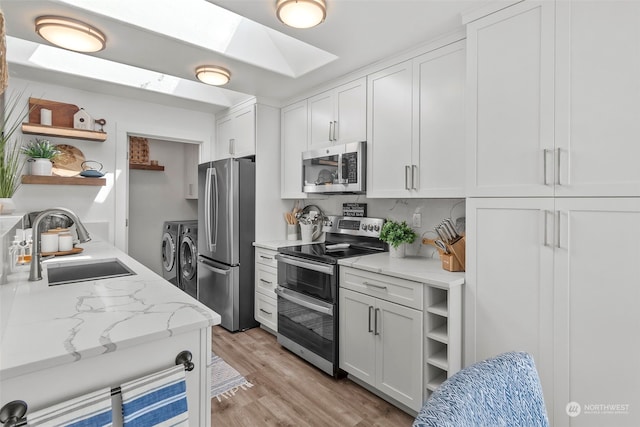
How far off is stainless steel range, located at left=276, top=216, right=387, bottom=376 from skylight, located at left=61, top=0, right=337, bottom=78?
4.80ft

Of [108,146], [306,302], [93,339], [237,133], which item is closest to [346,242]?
[306,302]

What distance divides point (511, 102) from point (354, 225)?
164cm

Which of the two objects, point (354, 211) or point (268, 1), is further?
point (354, 211)

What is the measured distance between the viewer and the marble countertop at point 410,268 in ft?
6.20

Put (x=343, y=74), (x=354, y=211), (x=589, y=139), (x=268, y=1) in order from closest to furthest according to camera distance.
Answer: (x=589, y=139) < (x=268, y=1) < (x=343, y=74) < (x=354, y=211)

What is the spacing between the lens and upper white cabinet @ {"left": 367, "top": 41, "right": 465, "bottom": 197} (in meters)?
2.12

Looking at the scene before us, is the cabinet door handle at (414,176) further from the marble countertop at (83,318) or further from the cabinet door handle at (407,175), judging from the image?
the marble countertop at (83,318)

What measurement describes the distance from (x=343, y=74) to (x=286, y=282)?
6.12ft

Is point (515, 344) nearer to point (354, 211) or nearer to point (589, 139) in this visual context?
point (589, 139)

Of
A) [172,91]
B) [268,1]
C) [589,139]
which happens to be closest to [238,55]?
[268,1]

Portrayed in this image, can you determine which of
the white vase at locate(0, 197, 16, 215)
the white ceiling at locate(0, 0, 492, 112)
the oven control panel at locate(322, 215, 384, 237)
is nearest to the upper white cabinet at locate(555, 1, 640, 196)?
the white ceiling at locate(0, 0, 492, 112)

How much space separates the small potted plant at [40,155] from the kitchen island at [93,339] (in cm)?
205

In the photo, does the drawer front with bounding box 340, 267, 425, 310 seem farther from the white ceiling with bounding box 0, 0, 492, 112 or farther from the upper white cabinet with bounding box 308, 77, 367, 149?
the white ceiling with bounding box 0, 0, 492, 112

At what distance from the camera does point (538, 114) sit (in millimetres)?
1635
